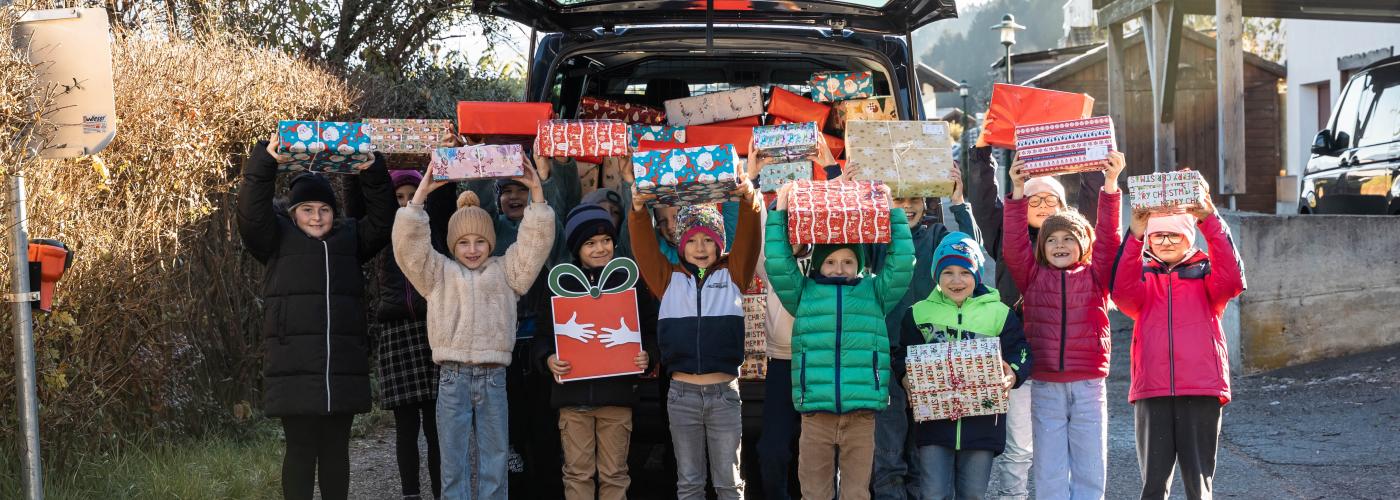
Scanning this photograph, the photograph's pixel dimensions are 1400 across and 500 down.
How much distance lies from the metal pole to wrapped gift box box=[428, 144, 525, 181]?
138 cm

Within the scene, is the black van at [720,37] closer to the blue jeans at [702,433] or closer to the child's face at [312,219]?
the blue jeans at [702,433]

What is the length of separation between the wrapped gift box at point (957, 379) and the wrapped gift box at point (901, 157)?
582 mm

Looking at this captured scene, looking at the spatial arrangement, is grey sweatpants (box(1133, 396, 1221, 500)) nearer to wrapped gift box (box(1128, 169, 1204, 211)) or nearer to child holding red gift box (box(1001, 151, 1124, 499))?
child holding red gift box (box(1001, 151, 1124, 499))

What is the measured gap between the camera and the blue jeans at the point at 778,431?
4.80 meters

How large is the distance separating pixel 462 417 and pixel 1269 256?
19.9 feet

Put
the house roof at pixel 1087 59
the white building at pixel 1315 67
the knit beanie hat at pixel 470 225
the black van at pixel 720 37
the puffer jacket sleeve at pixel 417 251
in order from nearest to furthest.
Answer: the puffer jacket sleeve at pixel 417 251
the knit beanie hat at pixel 470 225
the black van at pixel 720 37
the white building at pixel 1315 67
the house roof at pixel 1087 59

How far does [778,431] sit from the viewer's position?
480 cm

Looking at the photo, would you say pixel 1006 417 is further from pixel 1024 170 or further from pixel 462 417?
pixel 462 417

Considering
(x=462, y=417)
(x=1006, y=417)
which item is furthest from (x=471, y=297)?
(x=1006, y=417)

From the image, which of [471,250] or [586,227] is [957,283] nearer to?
[586,227]

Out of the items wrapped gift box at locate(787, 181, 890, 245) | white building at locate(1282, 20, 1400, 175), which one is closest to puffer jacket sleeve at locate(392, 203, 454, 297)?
wrapped gift box at locate(787, 181, 890, 245)

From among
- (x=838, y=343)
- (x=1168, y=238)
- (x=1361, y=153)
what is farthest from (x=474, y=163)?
(x=1361, y=153)

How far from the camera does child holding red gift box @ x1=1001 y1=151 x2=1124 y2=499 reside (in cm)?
489

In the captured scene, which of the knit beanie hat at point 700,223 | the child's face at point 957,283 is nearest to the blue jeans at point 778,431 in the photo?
the knit beanie hat at point 700,223
